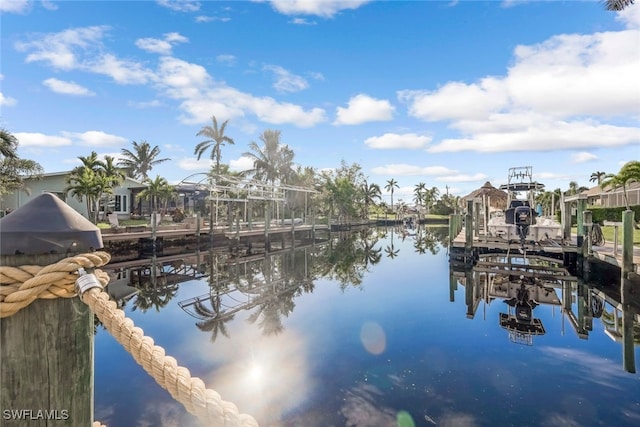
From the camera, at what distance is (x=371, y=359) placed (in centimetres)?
705

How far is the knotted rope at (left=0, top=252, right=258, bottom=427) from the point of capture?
105 centimetres

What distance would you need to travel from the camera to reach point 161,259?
63.8 feet

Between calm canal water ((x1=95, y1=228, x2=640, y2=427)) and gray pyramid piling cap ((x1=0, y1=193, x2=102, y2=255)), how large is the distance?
479cm

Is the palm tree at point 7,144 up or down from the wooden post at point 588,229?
up

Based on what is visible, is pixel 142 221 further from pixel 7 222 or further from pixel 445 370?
pixel 7 222

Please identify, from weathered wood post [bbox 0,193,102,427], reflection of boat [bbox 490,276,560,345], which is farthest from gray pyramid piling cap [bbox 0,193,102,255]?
reflection of boat [bbox 490,276,560,345]

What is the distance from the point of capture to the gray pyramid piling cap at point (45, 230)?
109cm

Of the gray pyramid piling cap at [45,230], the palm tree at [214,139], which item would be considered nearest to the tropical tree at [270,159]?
the palm tree at [214,139]

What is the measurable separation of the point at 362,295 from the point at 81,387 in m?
12.2

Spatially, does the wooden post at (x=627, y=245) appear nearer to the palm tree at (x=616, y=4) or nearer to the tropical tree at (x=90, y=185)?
the palm tree at (x=616, y=4)

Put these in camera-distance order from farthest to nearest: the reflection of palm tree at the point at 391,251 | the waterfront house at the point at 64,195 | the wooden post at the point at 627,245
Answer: the waterfront house at the point at 64,195
the reflection of palm tree at the point at 391,251
the wooden post at the point at 627,245

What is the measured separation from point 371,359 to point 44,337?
22.1ft

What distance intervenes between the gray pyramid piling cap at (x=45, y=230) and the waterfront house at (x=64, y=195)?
78.1ft

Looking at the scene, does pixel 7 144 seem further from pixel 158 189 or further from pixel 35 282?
pixel 35 282
